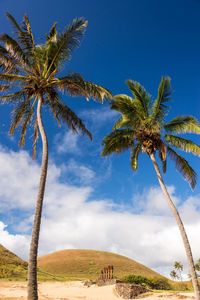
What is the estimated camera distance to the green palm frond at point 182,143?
12.8 meters

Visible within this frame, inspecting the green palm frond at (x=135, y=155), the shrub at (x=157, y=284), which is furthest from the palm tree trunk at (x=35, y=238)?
the shrub at (x=157, y=284)

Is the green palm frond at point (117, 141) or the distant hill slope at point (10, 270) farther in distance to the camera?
the distant hill slope at point (10, 270)

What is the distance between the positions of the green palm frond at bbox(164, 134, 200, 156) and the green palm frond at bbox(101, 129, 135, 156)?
7.89 feet

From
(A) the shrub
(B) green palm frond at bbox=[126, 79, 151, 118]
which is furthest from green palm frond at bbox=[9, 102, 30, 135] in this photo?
(A) the shrub

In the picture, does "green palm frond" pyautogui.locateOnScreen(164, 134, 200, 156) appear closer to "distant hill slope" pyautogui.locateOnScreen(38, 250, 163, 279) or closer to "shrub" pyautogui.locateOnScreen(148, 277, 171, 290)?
"shrub" pyautogui.locateOnScreen(148, 277, 171, 290)

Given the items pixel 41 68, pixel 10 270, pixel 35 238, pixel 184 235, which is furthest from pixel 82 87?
pixel 10 270

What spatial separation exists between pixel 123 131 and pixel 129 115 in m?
1.22

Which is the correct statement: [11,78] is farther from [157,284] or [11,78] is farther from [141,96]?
[157,284]

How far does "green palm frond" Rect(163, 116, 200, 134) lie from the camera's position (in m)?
13.1

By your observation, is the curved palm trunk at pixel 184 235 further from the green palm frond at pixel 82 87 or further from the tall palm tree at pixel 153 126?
the green palm frond at pixel 82 87

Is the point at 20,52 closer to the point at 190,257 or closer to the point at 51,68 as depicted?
the point at 51,68

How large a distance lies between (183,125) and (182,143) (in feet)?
3.85

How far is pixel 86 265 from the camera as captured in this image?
219 feet

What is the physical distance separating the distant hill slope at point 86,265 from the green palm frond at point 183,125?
52.2 m
